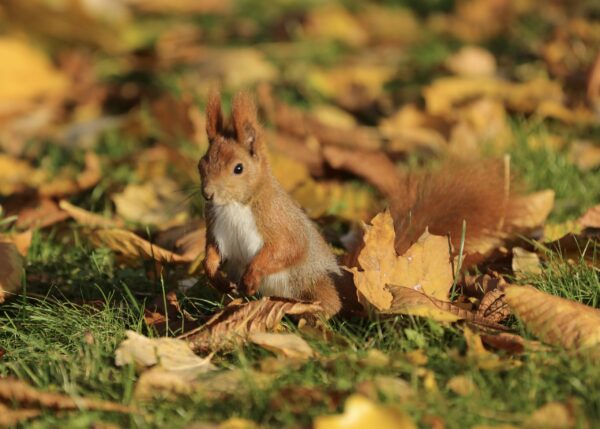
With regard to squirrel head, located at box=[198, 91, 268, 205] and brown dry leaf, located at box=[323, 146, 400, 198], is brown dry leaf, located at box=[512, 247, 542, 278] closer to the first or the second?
squirrel head, located at box=[198, 91, 268, 205]

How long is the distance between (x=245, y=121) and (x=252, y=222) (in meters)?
0.27

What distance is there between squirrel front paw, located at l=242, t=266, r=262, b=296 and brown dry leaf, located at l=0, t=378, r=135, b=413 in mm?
562

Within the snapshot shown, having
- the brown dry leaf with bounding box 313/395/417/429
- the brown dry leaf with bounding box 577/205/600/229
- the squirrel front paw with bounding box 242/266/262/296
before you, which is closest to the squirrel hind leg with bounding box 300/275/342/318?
the squirrel front paw with bounding box 242/266/262/296

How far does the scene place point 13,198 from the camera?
3.86 m

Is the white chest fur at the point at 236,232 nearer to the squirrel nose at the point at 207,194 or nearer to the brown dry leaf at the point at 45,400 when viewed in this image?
the squirrel nose at the point at 207,194

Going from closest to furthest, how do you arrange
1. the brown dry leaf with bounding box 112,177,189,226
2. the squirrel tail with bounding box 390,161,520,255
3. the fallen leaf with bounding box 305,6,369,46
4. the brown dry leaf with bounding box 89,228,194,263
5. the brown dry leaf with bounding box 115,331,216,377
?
the brown dry leaf with bounding box 115,331,216,377, the squirrel tail with bounding box 390,161,520,255, the brown dry leaf with bounding box 89,228,194,263, the brown dry leaf with bounding box 112,177,189,226, the fallen leaf with bounding box 305,6,369,46

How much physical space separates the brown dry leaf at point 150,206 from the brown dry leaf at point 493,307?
56.1 inches

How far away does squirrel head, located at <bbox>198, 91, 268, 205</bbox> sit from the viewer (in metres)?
2.46

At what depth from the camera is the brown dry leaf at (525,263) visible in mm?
2764

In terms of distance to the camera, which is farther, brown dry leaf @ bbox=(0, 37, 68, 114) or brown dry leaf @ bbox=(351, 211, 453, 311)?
brown dry leaf @ bbox=(0, 37, 68, 114)

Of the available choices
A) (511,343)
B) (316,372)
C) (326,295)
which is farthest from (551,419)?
(326,295)

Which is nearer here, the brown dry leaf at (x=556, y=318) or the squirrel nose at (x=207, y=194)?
the brown dry leaf at (x=556, y=318)

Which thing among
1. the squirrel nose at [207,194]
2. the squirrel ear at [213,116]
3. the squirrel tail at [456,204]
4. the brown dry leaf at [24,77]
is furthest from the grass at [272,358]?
the brown dry leaf at [24,77]

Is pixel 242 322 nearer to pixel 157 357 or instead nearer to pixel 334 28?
pixel 157 357
